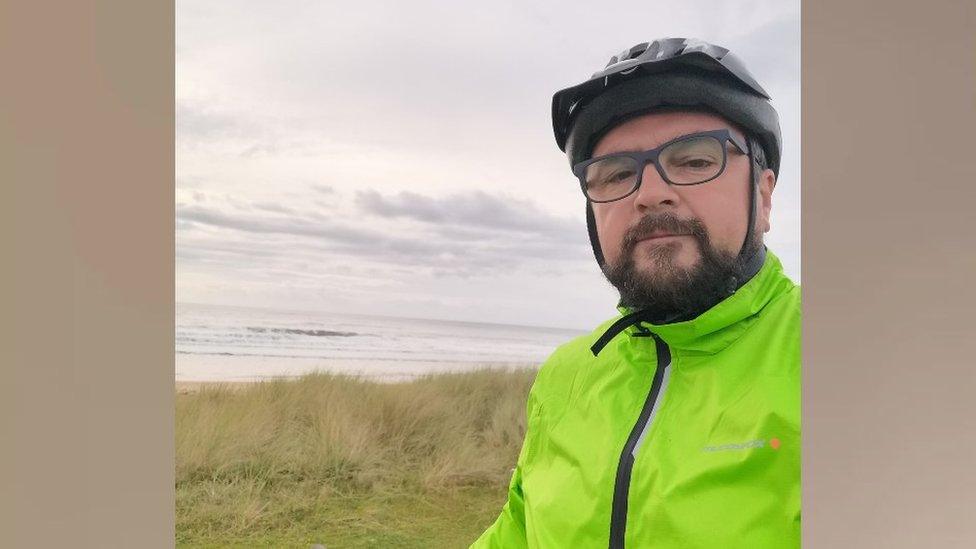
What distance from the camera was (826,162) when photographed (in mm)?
580

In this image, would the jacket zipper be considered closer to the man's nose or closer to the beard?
the beard

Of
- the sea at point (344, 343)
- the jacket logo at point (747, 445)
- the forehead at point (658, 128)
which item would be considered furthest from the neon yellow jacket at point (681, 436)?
the sea at point (344, 343)

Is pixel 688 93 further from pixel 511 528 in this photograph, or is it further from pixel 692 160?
pixel 511 528

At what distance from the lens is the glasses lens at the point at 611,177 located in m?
1.21

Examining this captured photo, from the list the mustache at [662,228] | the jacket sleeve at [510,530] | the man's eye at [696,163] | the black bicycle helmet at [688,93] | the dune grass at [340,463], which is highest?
the black bicycle helmet at [688,93]

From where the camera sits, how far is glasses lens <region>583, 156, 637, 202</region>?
3.98 ft

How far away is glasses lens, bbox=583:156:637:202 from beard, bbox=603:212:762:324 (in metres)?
0.07

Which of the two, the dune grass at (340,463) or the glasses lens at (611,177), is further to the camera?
the dune grass at (340,463)

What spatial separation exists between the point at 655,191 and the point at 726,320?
256 millimetres

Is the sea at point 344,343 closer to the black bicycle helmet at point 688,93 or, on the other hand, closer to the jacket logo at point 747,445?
the black bicycle helmet at point 688,93

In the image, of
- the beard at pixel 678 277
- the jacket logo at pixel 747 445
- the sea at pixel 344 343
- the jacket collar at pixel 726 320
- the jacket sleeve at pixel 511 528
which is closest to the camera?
the jacket logo at pixel 747 445

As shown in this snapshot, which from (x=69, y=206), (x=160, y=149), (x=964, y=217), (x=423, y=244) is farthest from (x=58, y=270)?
(x=423, y=244)

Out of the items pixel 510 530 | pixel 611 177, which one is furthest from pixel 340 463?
pixel 611 177

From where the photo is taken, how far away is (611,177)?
124cm
